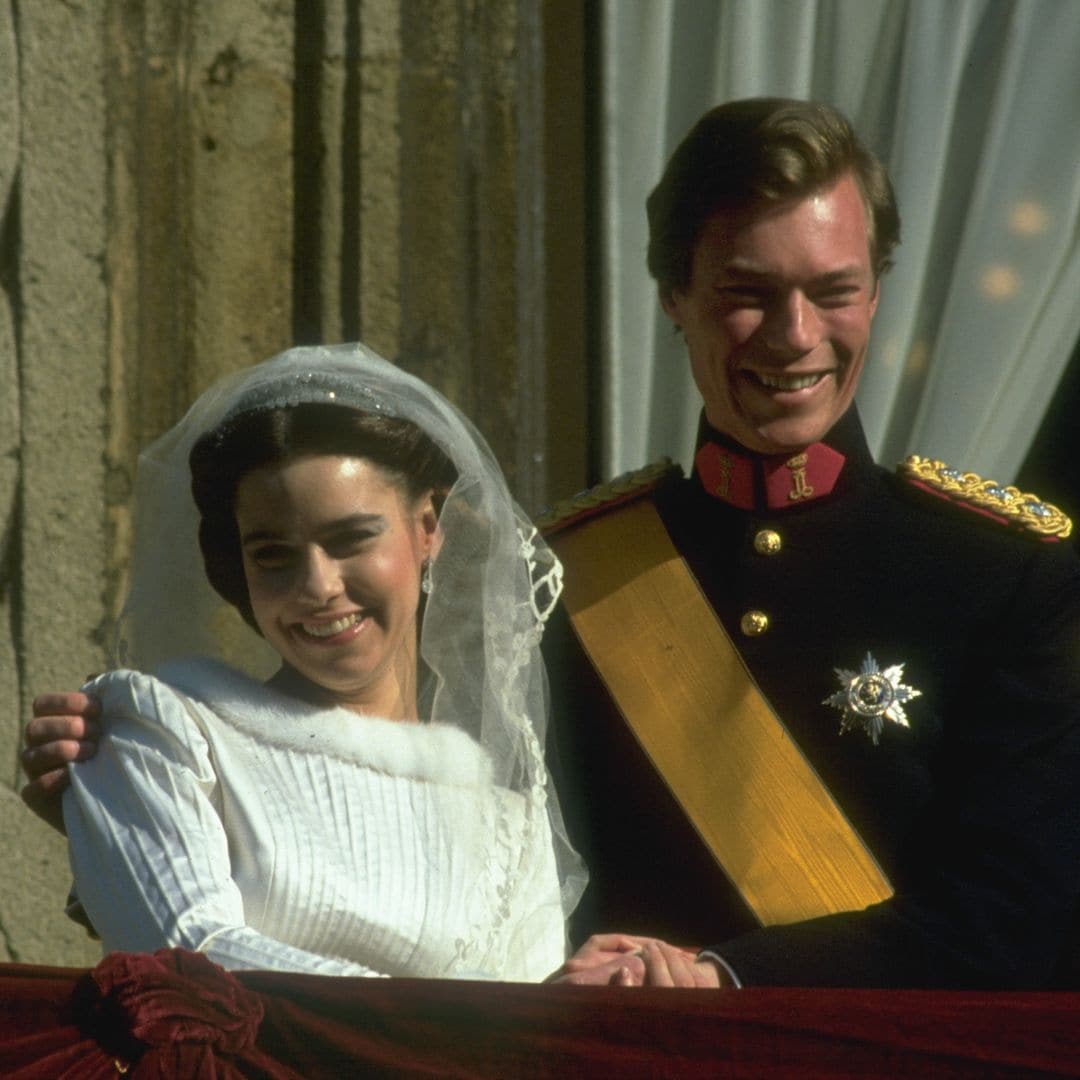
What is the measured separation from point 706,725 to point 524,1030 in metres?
0.70

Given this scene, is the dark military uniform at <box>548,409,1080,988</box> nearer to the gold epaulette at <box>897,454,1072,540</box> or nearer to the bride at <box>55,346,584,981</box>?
the gold epaulette at <box>897,454,1072,540</box>

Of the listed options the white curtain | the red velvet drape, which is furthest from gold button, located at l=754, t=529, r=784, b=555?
the red velvet drape

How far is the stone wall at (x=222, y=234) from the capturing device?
3125mm

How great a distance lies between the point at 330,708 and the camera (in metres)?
2.06

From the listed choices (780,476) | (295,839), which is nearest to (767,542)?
(780,476)

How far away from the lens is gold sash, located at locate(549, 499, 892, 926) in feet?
7.57

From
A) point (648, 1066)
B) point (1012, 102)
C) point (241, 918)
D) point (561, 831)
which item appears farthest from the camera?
point (1012, 102)

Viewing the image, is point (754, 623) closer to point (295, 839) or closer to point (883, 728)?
point (883, 728)

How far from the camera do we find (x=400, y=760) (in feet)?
6.77

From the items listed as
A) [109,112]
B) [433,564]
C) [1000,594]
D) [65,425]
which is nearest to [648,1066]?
[433,564]

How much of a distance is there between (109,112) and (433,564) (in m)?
1.34

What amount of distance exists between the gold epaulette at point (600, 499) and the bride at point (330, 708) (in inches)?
11.8

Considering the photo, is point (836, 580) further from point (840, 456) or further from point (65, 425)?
point (65, 425)

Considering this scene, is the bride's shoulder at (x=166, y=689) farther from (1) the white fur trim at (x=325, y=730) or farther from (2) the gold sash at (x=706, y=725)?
(2) the gold sash at (x=706, y=725)
